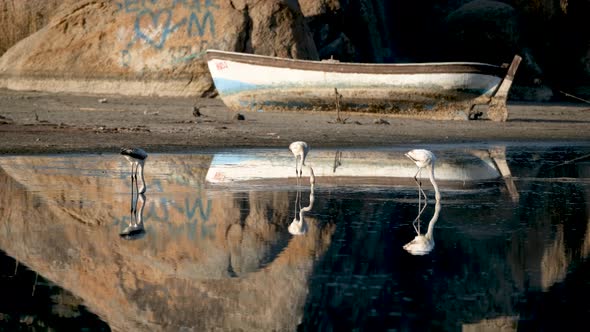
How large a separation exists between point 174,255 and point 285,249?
0.82m

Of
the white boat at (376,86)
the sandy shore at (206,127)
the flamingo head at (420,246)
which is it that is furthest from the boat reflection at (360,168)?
the white boat at (376,86)

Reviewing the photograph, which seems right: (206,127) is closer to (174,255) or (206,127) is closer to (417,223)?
(417,223)

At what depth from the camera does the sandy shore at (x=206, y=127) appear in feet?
49.0

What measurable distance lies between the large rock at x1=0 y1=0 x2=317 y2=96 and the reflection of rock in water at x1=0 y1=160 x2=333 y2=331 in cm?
1298

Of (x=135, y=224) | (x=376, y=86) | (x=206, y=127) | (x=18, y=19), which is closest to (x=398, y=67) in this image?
(x=376, y=86)

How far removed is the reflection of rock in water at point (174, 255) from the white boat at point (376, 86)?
9.25 m

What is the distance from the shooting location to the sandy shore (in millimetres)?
14945

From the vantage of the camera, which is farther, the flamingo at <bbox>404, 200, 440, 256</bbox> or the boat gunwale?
the boat gunwale

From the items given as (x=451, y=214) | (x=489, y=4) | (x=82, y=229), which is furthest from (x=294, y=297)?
(x=489, y=4)

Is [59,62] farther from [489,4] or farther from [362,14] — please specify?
[489,4]

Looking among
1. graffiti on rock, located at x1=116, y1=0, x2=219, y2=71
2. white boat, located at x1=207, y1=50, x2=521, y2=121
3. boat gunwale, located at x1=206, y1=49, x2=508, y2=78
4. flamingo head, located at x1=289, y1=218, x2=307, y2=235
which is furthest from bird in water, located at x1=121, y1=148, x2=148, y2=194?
graffiti on rock, located at x1=116, y1=0, x2=219, y2=71

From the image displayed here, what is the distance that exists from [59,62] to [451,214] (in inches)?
648

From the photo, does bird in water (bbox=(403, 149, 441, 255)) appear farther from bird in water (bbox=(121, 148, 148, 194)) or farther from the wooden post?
the wooden post

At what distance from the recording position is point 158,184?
438 inches
